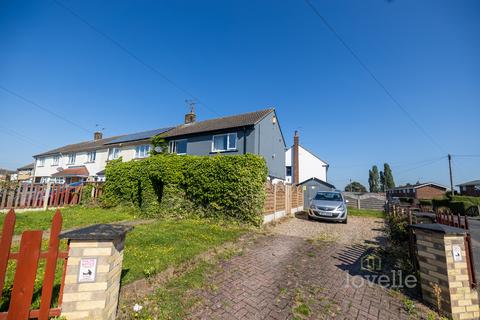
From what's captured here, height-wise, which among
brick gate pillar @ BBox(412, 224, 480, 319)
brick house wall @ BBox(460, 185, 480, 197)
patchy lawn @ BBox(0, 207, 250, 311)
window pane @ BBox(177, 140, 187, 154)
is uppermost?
window pane @ BBox(177, 140, 187, 154)

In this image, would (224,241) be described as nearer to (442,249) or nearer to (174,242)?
(174,242)

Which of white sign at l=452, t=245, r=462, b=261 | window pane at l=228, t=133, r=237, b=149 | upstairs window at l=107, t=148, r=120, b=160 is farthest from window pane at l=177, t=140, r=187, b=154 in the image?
white sign at l=452, t=245, r=462, b=261

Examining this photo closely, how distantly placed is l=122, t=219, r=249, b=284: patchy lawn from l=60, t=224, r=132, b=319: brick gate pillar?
3.94 feet

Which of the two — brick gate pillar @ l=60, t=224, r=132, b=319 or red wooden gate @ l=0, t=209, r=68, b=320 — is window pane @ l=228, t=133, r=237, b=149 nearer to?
brick gate pillar @ l=60, t=224, r=132, b=319

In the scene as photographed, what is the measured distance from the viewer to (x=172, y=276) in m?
4.49

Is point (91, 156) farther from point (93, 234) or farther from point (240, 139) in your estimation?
point (93, 234)

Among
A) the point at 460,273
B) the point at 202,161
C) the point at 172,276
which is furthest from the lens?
the point at 202,161

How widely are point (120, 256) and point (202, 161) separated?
313 inches

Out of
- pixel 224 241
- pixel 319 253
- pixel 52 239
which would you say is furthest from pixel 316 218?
pixel 52 239

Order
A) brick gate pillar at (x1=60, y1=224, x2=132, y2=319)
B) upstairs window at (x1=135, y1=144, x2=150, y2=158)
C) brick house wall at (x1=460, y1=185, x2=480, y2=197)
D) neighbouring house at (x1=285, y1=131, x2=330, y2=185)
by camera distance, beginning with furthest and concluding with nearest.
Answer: brick house wall at (x1=460, y1=185, x2=480, y2=197), neighbouring house at (x1=285, y1=131, x2=330, y2=185), upstairs window at (x1=135, y1=144, x2=150, y2=158), brick gate pillar at (x1=60, y1=224, x2=132, y2=319)

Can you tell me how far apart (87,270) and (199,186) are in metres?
8.22

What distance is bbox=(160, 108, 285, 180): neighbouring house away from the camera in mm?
17375

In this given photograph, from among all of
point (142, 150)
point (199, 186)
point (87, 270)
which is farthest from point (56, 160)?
point (87, 270)

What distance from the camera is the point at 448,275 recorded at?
138 inches
